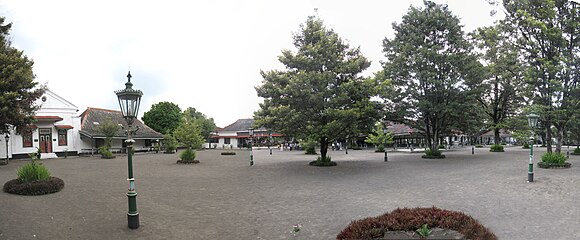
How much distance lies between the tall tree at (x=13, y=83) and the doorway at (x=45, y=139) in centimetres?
1114

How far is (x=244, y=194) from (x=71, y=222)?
17.9ft

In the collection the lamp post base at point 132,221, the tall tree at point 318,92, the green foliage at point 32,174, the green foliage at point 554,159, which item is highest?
the tall tree at point 318,92

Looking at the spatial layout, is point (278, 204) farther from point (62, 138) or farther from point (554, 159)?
point (62, 138)

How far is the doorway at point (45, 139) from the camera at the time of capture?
33.2 metres

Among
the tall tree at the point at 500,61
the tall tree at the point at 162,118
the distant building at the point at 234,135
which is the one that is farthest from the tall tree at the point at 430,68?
the distant building at the point at 234,135

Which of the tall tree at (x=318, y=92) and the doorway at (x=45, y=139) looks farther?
the doorway at (x=45, y=139)

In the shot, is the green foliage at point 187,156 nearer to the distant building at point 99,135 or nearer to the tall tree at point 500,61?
the distant building at point 99,135

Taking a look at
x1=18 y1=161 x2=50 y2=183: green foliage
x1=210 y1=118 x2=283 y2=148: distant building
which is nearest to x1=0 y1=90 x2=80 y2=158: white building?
x1=18 y1=161 x2=50 y2=183: green foliage

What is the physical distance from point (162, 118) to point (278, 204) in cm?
5541

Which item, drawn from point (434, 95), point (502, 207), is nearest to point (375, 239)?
point (502, 207)

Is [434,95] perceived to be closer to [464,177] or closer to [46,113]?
[464,177]

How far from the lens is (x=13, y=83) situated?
20.4 metres

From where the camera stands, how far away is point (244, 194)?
12.1 meters

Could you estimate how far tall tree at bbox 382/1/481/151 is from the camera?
24.3 m
